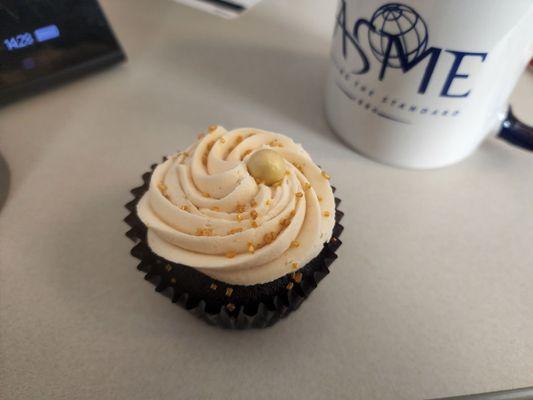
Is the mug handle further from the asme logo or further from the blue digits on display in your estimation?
the blue digits on display

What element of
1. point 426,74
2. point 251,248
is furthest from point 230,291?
point 426,74

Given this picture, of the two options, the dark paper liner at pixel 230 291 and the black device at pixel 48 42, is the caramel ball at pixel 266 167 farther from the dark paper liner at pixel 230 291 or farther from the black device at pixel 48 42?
the black device at pixel 48 42

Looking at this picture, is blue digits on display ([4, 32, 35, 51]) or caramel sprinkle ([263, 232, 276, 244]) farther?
blue digits on display ([4, 32, 35, 51])

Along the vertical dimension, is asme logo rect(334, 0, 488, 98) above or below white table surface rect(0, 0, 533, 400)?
above

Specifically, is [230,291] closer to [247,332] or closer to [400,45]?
[247,332]

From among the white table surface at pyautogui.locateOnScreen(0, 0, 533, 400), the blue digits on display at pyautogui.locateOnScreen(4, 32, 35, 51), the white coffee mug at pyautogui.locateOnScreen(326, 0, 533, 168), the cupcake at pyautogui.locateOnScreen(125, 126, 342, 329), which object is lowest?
the white table surface at pyautogui.locateOnScreen(0, 0, 533, 400)

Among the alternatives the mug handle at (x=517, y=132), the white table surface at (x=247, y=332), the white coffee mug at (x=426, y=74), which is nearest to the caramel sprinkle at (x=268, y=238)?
the white table surface at (x=247, y=332)

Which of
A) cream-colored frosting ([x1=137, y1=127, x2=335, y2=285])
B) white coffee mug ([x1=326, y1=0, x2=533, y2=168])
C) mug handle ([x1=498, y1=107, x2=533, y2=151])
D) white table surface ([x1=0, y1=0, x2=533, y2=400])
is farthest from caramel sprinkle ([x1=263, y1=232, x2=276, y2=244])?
mug handle ([x1=498, y1=107, x2=533, y2=151])

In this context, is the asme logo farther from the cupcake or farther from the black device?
the black device
